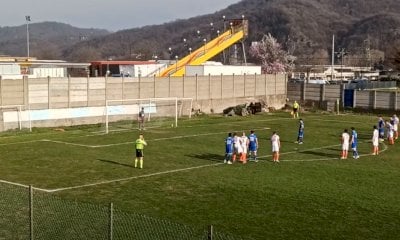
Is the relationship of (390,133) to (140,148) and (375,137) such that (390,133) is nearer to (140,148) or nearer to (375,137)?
(375,137)

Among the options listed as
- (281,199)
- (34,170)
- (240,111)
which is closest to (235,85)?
(240,111)

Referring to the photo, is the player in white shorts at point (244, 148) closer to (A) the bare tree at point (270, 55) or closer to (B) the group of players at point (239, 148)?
(B) the group of players at point (239, 148)

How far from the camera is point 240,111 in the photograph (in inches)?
2282

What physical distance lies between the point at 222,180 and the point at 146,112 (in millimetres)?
27514

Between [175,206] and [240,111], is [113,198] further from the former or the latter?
[240,111]

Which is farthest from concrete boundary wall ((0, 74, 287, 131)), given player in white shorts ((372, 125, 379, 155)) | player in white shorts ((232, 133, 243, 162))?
player in white shorts ((372, 125, 379, 155))

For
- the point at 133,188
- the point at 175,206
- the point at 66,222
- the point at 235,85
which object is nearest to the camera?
the point at 66,222

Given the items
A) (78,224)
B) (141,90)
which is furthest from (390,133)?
(78,224)

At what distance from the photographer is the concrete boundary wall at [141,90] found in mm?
44594

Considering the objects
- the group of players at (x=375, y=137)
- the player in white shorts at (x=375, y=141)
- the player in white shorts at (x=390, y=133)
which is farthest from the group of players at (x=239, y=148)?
the player in white shorts at (x=390, y=133)

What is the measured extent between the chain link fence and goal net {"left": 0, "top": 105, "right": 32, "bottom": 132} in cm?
2243

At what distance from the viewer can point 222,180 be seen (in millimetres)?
25266

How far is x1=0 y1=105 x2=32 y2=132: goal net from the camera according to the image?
42.3 meters

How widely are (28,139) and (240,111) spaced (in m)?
24.7
